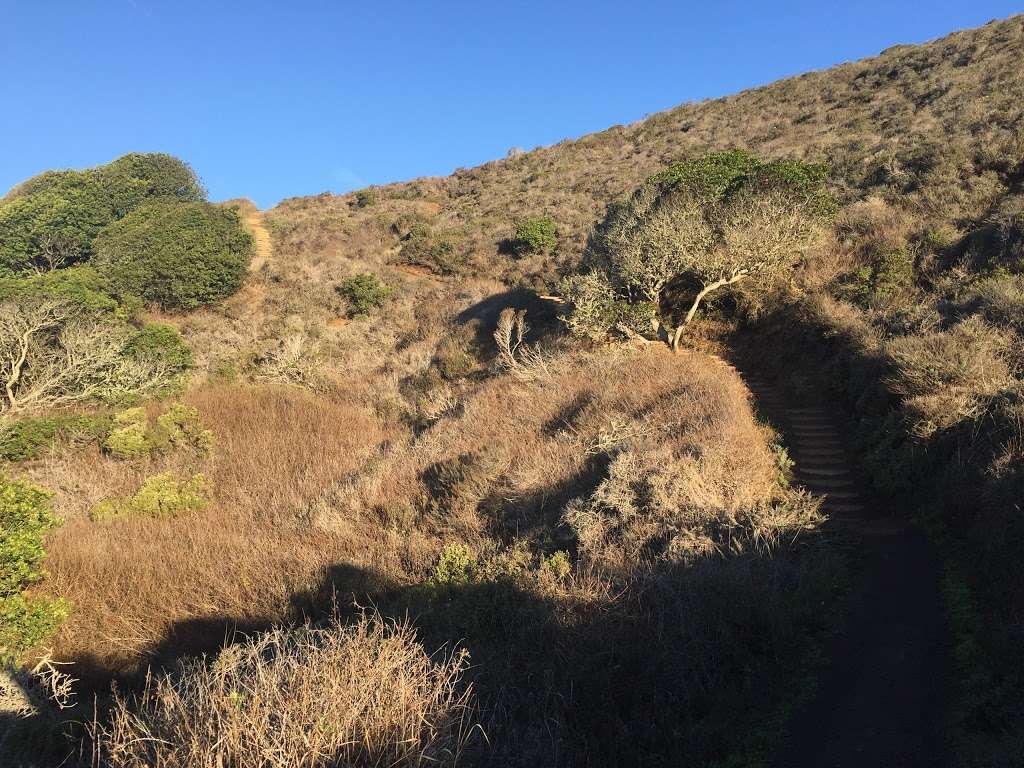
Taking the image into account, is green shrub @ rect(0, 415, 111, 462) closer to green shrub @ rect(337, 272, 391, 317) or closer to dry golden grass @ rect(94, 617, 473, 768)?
dry golden grass @ rect(94, 617, 473, 768)

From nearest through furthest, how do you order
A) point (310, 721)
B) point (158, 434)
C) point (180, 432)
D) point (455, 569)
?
1. point (310, 721)
2. point (455, 569)
3. point (158, 434)
4. point (180, 432)

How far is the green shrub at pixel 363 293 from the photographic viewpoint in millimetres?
27312

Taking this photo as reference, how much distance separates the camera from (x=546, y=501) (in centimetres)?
942

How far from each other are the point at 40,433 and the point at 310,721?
14.9 meters

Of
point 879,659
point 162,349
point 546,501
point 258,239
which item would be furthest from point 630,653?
point 258,239

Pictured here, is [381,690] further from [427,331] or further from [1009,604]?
[427,331]

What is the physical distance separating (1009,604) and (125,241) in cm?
3647

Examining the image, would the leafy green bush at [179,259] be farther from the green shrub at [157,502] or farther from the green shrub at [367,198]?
the green shrub at [157,502]

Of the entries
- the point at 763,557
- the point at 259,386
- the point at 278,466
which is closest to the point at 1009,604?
the point at 763,557

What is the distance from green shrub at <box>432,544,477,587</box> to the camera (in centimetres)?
714

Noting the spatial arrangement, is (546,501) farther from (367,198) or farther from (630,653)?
(367,198)

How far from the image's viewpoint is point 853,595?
248 inches

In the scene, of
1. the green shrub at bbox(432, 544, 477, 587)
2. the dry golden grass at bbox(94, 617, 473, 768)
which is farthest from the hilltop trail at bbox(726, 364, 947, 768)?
the green shrub at bbox(432, 544, 477, 587)

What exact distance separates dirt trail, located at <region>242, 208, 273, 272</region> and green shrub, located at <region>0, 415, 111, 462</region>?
18630mm
